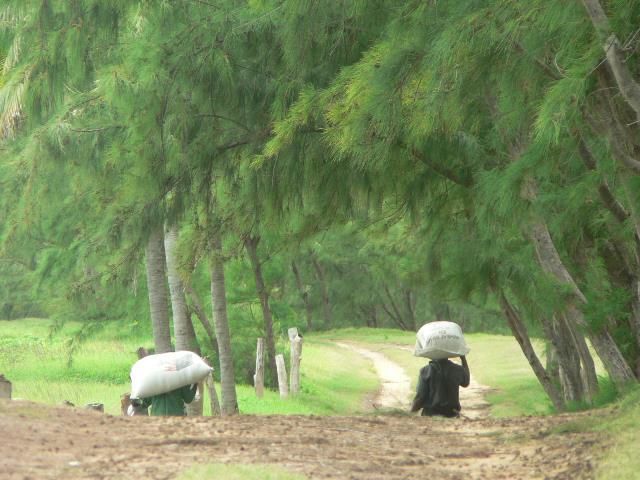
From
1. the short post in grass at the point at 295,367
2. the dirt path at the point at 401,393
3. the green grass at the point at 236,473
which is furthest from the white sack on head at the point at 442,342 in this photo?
the short post in grass at the point at 295,367

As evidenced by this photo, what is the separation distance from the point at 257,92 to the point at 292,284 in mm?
41556

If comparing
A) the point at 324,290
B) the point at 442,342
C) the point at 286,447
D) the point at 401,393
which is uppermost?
the point at 324,290

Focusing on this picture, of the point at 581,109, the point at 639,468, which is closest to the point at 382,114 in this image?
the point at 581,109

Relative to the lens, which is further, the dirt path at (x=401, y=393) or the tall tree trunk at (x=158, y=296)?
the dirt path at (x=401, y=393)

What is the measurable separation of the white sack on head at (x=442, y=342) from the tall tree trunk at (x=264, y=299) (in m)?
4.49

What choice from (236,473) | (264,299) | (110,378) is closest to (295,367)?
(264,299)

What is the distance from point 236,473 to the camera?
4.58 meters

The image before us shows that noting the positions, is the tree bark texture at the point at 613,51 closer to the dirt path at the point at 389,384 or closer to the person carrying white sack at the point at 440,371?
the person carrying white sack at the point at 440,371

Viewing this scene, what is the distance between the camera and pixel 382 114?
6113 millimetres

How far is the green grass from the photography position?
4.49m

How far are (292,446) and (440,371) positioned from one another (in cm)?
281

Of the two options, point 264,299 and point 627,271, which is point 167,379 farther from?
point 264,299

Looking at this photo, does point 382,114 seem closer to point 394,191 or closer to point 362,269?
point 394,191

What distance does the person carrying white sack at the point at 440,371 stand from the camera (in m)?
8.41
